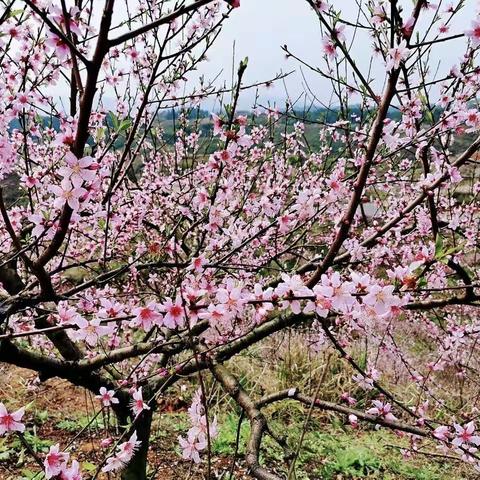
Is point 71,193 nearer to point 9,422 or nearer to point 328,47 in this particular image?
point 9,422

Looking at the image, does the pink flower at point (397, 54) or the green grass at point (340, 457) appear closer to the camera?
the pink flower at point (397, 54)

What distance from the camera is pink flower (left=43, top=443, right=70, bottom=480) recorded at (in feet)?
5.17

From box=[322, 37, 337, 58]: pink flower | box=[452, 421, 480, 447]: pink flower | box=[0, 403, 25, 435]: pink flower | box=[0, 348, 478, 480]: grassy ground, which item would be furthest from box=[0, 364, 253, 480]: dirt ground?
box=[322, 37, 337, 58]: pink flower

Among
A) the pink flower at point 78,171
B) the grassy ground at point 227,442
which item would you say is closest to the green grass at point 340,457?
the grassy ground at point 227,442

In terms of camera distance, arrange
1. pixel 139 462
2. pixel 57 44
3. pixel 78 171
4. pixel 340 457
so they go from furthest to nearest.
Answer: pixel 340 457
pixel 139 462
pixel 57 44
pixel 78 171

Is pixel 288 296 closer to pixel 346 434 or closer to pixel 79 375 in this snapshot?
pixel 79 375

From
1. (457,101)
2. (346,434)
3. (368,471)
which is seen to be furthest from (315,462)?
(457,101)

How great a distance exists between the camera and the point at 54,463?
1.64 m

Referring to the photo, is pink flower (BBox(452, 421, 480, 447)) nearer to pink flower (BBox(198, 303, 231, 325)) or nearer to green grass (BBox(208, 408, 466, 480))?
pink flower (BBox(198, 303, 231, 325))

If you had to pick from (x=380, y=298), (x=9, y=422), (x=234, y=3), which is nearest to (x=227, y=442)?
(x=9, y=422)

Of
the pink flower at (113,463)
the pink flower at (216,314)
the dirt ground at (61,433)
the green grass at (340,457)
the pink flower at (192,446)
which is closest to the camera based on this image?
the pink flower at (216,314)

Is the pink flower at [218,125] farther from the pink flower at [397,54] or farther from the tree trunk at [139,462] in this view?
the tree trunk at [139,462]

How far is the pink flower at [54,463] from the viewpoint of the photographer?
1576 millimetres

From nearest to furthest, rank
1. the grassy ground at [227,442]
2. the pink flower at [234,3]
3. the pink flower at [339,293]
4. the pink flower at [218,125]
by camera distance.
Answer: the pink flower at [234,3]
the pink flower at [339,293]
the pink flower at [218,125]
the grassy ground at [227,442]
